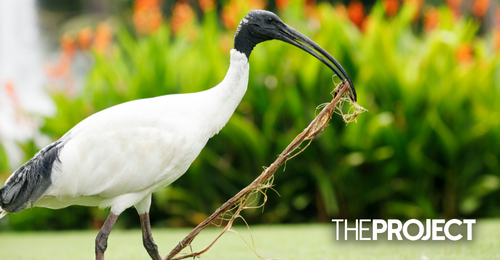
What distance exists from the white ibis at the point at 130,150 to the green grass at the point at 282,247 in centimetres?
89

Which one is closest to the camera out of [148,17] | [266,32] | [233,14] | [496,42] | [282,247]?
[266,32]

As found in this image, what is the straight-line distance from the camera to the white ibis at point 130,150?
233 cm

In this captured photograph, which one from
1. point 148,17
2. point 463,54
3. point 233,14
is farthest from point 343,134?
point 148,17

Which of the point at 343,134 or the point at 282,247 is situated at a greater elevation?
the point at 343,134

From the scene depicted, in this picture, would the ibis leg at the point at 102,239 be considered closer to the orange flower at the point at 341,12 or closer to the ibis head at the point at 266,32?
the ibis head at the point at 266,32

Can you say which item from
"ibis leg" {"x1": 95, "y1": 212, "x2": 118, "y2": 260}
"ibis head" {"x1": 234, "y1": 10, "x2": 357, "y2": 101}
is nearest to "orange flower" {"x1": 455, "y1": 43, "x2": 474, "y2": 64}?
"ibis head" {"x1": 234, "y1": 10, "x2": 357, "y2": 101}

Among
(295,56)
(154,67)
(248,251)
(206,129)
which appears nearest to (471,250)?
(248,251)

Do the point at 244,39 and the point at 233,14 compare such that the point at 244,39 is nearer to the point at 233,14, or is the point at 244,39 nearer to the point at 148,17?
the point at 233,14

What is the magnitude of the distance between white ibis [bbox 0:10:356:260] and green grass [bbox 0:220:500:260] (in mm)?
891

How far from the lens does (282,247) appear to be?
3.34m

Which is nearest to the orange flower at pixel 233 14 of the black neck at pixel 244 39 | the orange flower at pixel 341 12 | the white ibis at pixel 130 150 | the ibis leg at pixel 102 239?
the orange flower at pixel 341 12

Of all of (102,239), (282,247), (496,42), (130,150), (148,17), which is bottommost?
(282,247)

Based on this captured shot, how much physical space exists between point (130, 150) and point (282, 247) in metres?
1.44

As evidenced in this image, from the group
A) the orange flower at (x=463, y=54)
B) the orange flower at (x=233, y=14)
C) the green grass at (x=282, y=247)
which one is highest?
the orange flower at (x=233, y=14)
